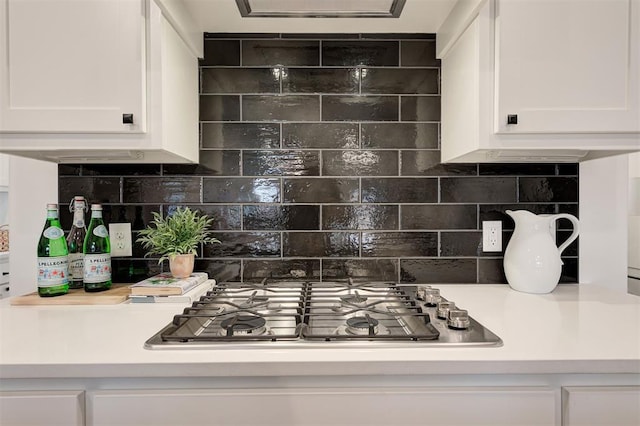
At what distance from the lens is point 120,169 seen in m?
1.54

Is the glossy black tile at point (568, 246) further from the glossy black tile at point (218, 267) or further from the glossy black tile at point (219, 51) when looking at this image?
the glossy black tile at point (219, 51)

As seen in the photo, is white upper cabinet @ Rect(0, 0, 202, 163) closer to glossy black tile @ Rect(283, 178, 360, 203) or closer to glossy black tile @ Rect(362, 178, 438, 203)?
glossy black tile @ Rect(283, 178, 360, 203)

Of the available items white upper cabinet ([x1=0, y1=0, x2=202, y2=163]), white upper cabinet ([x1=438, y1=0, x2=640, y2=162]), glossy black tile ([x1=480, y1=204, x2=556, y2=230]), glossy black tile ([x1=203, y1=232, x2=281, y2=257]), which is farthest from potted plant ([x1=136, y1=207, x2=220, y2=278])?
glossy black tile ([x1=480, y1=204, x2=556, y2=230])

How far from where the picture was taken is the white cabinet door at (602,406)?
33.8 inches

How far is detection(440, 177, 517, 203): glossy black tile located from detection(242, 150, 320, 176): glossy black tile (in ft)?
1.78

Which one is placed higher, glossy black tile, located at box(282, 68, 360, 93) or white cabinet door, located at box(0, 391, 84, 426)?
glossy black tile, located at box(282, 68, 360, 93)

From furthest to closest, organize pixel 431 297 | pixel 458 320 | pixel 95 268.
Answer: pixel 95 268 → pixel 431 297 → pixel 458 320

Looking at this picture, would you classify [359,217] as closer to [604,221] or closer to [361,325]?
[361,325]

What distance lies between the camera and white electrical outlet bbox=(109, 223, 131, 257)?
1.53 m

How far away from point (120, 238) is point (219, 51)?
0.85 meters

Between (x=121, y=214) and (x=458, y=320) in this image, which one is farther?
(x=121, y=214)

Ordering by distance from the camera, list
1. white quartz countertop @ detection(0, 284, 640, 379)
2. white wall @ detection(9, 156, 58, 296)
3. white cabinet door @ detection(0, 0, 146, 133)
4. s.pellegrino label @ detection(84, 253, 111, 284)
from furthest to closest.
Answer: white wall @ detection(9, 156, 58, 296), s.pellegrino label @ detection(84, 253, 111, 284), white cabinet door @ detection(0, 0, 146, 133), white quartz countertop @ detection(0, 284, 640, 379)

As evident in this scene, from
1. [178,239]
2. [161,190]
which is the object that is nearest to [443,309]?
[178,239]

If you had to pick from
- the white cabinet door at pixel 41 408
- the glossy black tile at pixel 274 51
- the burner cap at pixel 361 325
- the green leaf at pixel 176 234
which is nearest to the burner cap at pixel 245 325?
the burner cap at pixel 361 325
